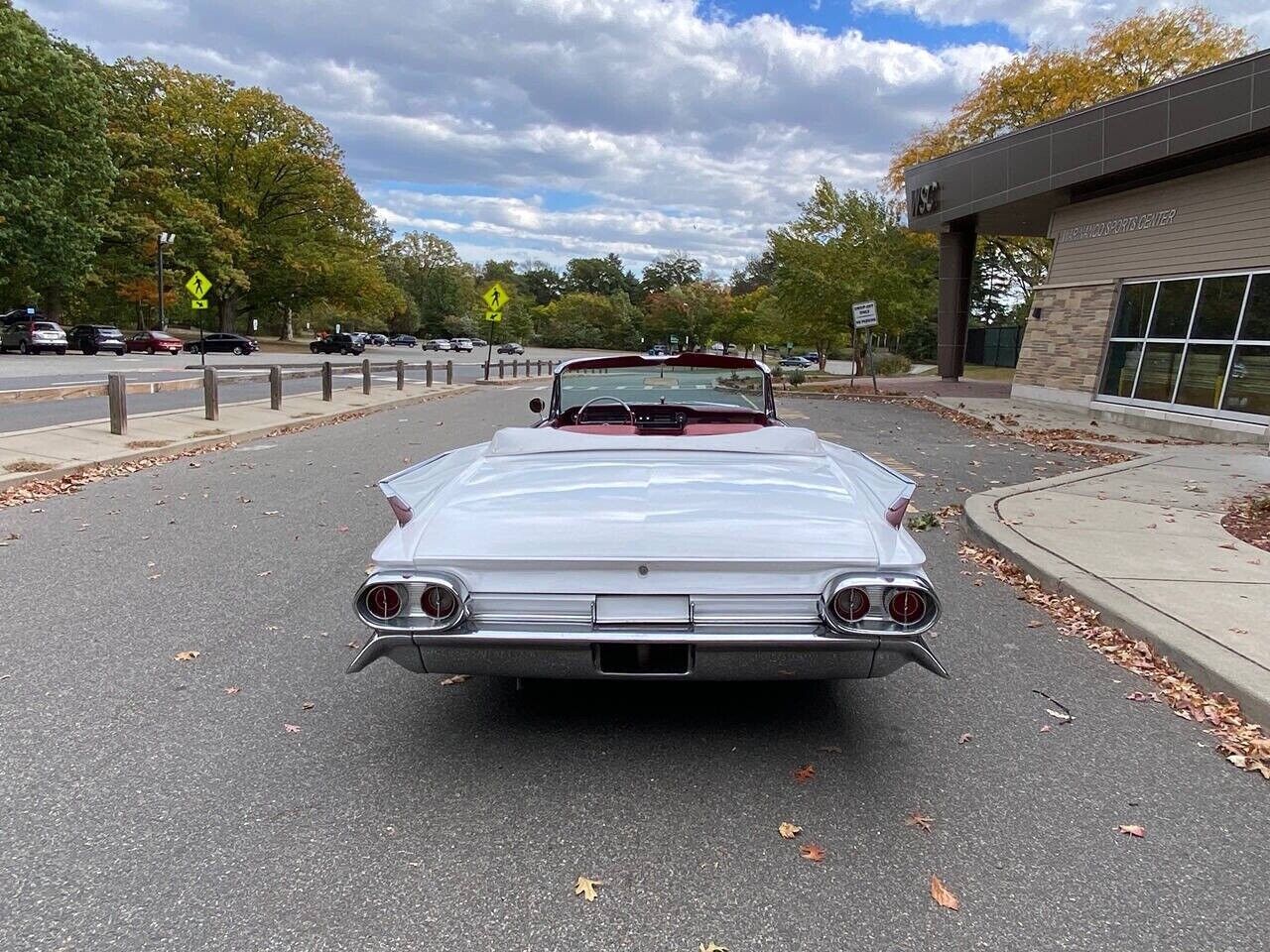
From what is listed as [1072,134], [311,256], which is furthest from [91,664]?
[311,256]

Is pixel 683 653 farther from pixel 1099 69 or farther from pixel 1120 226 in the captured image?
pixel 1099 69

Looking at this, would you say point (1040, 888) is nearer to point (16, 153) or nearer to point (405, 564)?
point (405, 564)

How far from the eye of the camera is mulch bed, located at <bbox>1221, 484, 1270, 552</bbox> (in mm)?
6777

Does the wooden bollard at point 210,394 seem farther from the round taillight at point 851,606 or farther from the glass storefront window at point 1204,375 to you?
the glass storefront window at point 1204,375

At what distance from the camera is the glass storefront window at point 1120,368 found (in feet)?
57.4

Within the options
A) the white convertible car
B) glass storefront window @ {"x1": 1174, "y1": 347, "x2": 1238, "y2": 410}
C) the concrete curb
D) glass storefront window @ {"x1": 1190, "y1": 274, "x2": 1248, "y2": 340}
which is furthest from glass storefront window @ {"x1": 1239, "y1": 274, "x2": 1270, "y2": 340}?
the white convertible car

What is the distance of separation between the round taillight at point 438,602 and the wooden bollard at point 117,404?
34.0ft

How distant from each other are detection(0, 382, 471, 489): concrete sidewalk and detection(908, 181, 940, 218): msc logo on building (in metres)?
16.8

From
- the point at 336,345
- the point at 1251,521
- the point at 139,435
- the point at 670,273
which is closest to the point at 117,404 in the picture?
the point at 139,435

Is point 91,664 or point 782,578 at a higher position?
point 782,578

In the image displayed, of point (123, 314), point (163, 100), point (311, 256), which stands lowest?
point (123, 314)

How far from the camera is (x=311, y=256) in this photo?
200 feet

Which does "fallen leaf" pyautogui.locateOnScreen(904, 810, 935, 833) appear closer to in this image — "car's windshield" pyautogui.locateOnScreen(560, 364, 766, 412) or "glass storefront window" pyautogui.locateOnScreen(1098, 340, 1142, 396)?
"car's windshield" pyautogui.locateOnScreen(560, 364, 766, 412)

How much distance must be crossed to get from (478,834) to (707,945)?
840 mm
